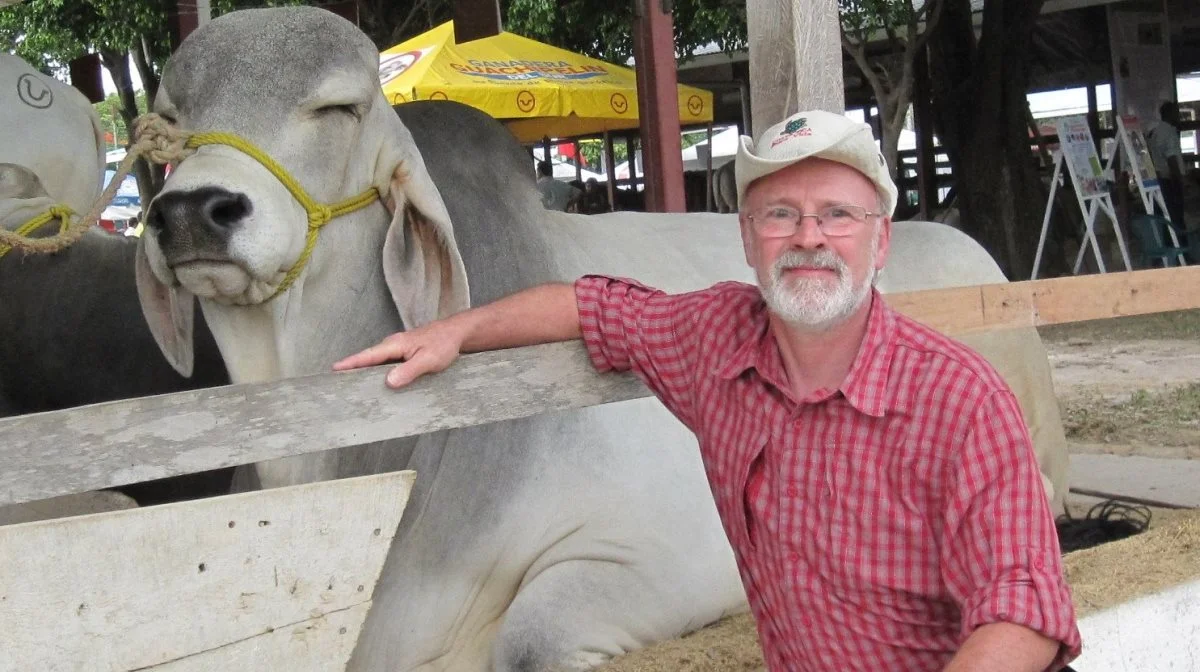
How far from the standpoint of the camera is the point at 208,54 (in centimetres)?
270

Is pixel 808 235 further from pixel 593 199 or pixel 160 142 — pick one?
pixel 593 199

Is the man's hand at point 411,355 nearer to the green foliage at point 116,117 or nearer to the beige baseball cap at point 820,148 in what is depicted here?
the beige baseball cap at point 820,148

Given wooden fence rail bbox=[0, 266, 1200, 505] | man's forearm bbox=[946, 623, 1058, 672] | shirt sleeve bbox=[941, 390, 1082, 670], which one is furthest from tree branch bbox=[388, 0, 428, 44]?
man's forearm bbox=[946, 623, 1058, 672]

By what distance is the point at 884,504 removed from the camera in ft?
6.61

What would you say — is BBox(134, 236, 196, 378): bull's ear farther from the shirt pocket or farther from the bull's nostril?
the shirt pocket

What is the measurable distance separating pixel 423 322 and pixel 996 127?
984 cm

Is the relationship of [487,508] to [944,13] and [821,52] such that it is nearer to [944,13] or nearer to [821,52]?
[821,52]

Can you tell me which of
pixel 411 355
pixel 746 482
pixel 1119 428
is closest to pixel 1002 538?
pixel 746 482

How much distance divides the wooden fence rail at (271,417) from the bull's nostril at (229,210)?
45 cm

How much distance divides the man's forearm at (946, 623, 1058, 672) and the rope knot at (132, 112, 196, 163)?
1.68 m

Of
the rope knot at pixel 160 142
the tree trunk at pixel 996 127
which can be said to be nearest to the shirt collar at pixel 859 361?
the rope knot at pixel 160 142

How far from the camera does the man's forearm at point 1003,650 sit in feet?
5.84

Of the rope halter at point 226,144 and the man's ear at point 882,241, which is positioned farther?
the rope halter at point 226,144

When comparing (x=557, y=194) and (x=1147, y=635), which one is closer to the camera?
(x=1147, y=635)
